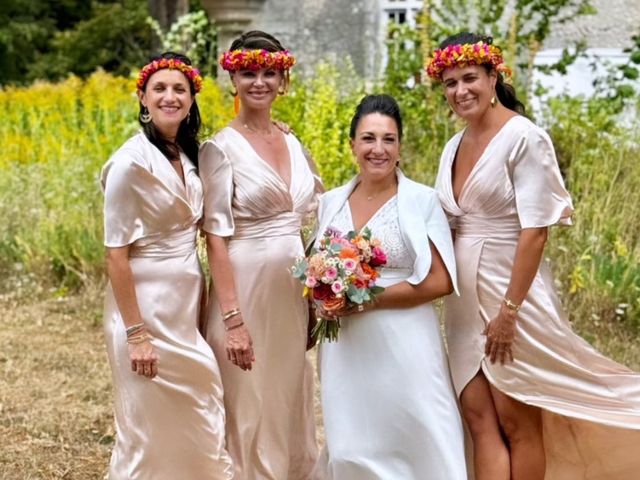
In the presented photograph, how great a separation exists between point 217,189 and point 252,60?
0.55 m

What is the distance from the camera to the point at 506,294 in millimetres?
3969

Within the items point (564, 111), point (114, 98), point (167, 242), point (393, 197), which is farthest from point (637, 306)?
point (114, 98)

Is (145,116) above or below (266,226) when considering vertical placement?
above

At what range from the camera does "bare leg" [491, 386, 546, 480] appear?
4.09 meters

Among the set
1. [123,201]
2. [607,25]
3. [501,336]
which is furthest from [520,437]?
[607,25]

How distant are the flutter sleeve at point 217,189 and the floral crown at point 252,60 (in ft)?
1.11

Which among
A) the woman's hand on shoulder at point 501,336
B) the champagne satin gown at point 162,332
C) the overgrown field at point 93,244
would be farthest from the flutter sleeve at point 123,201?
the overgrown field at point 93,244

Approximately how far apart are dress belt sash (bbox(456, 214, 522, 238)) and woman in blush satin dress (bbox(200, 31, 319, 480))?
29.7 inches

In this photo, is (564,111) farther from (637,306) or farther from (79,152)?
(79,152)

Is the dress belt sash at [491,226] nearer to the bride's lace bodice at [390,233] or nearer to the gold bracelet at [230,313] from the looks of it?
the bride's lace bodice at [390,233]

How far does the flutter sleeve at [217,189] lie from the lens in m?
4.21

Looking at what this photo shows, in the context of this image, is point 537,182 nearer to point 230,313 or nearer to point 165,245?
point 230,313

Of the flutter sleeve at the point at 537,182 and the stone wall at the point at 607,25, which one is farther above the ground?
the flutter sleeve at the point at 537,182

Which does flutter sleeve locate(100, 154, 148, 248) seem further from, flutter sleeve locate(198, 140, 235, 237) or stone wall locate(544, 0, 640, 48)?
stone wall locate(544, 0, 640, 48)
